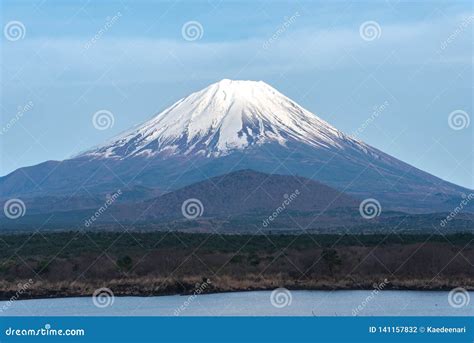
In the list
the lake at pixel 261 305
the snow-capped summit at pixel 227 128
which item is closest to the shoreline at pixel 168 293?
the lake at pixel 261 305

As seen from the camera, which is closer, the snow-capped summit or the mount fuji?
the mount fuji

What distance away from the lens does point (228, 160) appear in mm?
170625

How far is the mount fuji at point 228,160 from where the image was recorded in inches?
6068

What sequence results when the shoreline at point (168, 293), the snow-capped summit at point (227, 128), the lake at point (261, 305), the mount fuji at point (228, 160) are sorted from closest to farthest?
the lake at point (261, 305) → the shoreline at point (168, 293) → the mount fuji at point (228, 160) → the snow-capped summit at point (227, 128)

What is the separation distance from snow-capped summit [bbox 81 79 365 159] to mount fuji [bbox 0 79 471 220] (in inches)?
6.1

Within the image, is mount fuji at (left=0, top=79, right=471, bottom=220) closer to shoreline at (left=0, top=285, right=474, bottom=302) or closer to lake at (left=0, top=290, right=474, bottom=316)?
shoreline at (left=0, top=285, right=474, bottom=302)

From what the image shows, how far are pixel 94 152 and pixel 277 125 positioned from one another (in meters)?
29.9

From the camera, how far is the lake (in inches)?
1492

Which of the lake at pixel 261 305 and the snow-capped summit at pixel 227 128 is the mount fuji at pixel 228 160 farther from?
the lake at pixel 261 305

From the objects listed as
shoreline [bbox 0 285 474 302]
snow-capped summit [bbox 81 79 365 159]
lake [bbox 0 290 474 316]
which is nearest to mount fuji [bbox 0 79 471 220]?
snow-capped summit [bbox 81 79 365 159]

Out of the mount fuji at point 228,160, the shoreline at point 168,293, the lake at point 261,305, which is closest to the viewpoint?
the lake at point 261,305

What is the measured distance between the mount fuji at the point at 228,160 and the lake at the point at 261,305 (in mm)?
94603

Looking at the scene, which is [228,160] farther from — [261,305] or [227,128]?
[261,305]

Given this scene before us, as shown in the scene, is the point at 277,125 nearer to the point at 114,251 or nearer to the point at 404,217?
the point at 404,217
